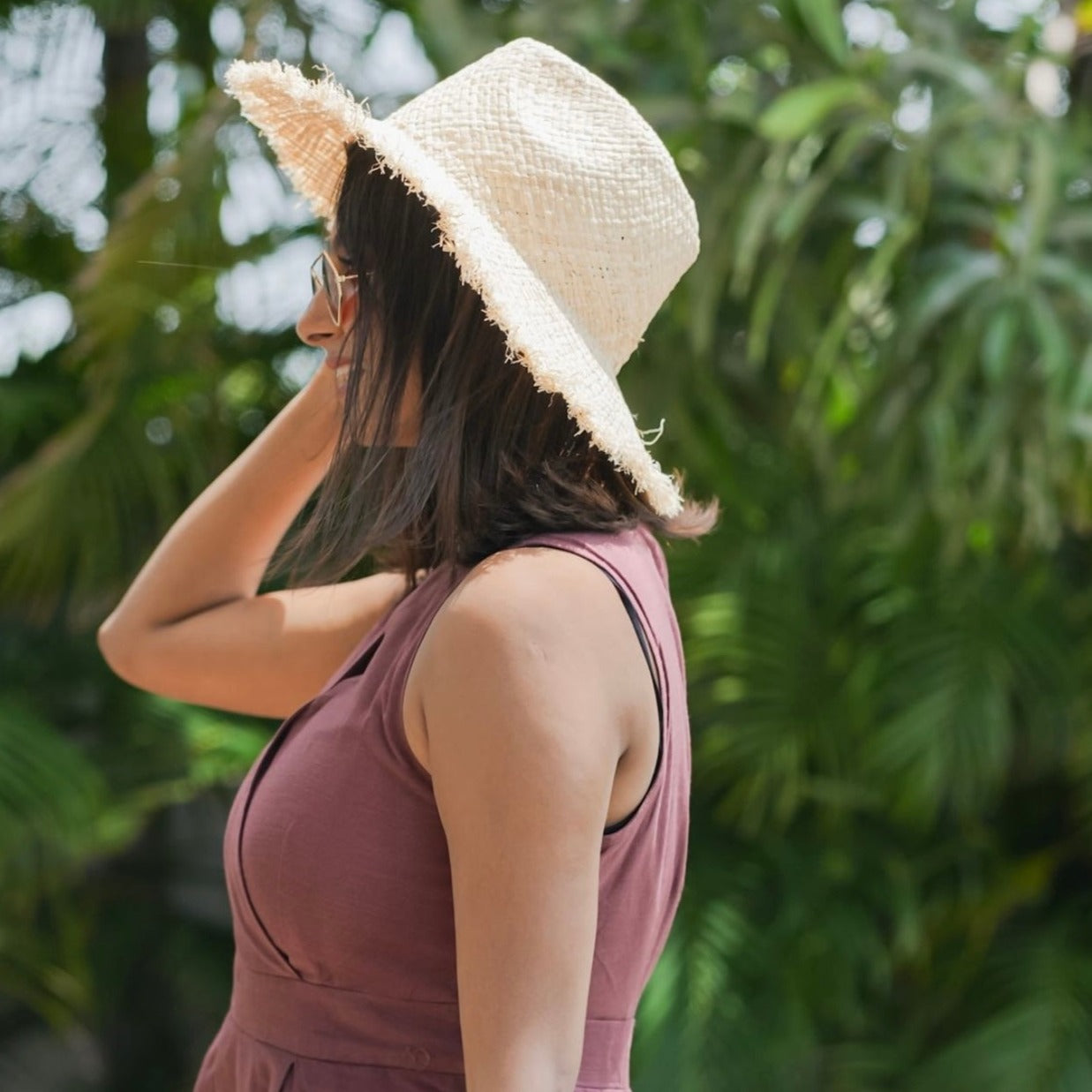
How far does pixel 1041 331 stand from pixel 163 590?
1188mm

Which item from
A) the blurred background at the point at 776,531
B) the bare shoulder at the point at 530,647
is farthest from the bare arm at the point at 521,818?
the blurred background at the point at 776,531

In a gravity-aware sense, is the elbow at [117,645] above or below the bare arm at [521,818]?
below

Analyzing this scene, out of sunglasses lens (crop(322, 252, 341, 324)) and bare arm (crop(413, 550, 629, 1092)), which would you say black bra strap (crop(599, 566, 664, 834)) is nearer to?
bare arm (crop(413, 550, 629, 1092))

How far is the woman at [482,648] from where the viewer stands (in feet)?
Result: 2.06

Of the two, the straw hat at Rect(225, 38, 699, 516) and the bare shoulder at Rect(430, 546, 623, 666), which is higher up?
the straw hat at Rect(225, 38, 699, 516)

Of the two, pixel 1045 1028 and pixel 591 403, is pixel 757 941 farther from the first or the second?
pixel 591 403

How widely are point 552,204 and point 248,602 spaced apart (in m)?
0.40

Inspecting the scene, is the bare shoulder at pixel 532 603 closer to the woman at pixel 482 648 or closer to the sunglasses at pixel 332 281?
the woman at pixel 482 648

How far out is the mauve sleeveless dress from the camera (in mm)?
702

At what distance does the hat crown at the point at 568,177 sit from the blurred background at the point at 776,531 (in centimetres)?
95

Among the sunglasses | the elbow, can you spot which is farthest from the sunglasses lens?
the elbow

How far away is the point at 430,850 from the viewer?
701 mm

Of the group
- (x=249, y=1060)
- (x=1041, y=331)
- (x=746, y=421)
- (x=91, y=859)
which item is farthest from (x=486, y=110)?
(x=91, y=859)

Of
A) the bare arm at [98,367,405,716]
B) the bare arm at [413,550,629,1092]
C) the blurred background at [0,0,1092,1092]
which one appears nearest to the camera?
the bare arm at [413,550,629,1092]
